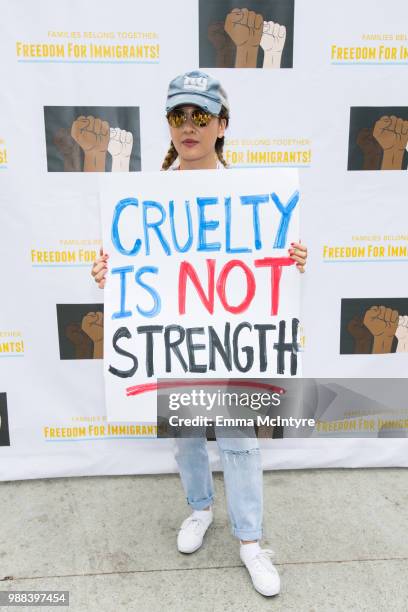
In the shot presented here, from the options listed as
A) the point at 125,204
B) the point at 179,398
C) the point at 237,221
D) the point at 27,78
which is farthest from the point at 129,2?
the point at 179,398

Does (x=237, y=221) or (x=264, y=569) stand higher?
(x=237, y=221)

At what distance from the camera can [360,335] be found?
267cm

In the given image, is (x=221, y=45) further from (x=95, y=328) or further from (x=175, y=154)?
(x=95, y=328)

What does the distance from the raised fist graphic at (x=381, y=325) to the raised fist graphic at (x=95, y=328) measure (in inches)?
52.0

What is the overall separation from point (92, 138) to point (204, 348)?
1.22m

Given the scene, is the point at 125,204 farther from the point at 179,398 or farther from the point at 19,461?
the point at 19,461

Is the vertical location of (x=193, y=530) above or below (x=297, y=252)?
below

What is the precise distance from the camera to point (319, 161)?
2.48 metres

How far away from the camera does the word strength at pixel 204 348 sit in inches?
71.4

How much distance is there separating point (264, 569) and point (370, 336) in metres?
1.27

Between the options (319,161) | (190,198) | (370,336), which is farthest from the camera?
(370,336)

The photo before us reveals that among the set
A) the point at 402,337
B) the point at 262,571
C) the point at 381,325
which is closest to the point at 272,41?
the point at 381,325

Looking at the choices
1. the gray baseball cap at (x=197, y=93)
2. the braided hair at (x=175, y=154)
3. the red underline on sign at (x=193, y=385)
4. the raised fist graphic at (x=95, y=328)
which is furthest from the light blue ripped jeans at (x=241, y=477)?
the gray baseball cap at (x=197, y=93)

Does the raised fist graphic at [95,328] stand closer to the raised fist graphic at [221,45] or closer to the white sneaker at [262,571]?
the white sneaker at [262,571]
